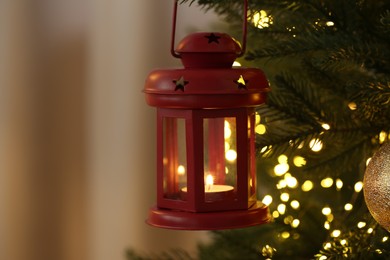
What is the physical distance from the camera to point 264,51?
86cm

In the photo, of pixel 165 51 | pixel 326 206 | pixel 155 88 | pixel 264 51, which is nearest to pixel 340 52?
pixel 264 51

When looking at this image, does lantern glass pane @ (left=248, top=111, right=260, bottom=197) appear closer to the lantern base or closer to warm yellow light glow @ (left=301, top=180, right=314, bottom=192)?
the lantern base

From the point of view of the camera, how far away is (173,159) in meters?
0.85

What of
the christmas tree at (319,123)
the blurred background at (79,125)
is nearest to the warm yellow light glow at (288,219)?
the christmas tree at (319,123)

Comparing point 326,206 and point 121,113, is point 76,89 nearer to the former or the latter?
point 121,113

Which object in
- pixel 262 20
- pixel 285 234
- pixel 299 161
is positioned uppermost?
pixel 262 20

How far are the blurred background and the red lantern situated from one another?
30.6 inches

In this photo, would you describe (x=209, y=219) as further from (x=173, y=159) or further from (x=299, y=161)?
(x=299, y=161)

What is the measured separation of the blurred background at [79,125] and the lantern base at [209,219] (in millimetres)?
818

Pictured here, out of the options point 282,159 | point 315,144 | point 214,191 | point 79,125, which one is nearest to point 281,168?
point 282,159

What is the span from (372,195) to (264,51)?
0.76 feet

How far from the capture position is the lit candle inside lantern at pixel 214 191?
31.8 inches

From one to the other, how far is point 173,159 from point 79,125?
0.80m

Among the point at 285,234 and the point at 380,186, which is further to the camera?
the point at 285,234
